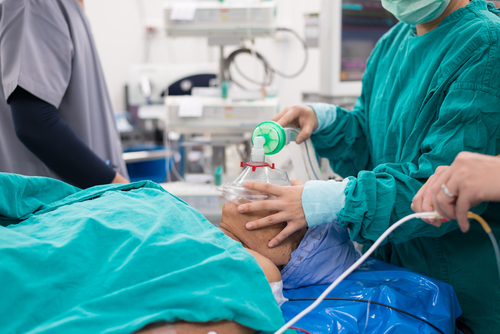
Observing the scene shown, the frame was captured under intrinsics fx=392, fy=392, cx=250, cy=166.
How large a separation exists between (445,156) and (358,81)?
1747 millimetres

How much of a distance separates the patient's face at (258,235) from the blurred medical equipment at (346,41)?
1625 mm

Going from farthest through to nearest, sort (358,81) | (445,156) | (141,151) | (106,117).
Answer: (141,151) < (358,81) < (106,117) < (445,156)

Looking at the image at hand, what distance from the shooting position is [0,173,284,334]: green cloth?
639mm

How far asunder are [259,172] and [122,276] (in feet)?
1.59

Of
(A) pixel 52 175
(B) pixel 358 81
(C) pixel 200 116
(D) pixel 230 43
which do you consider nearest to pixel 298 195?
(A) pixel 52 175

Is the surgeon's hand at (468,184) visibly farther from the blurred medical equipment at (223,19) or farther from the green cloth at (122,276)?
the blurred medical equipment at (223,19)

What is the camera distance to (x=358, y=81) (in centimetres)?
250

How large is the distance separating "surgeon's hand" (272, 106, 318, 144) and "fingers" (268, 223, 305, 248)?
399 millimetres

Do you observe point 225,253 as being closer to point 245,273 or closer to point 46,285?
point 245,273

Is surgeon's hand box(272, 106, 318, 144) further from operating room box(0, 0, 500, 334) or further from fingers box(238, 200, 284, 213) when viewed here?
fingers box(238, 200, 284, 213)

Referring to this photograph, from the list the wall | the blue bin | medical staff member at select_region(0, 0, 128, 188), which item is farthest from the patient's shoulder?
the wall

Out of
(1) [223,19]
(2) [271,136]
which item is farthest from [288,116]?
(1) [223,19]

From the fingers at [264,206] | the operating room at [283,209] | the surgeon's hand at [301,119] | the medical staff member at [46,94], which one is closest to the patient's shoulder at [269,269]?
the operating room at [283,209]

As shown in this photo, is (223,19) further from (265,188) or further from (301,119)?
(265,188)
